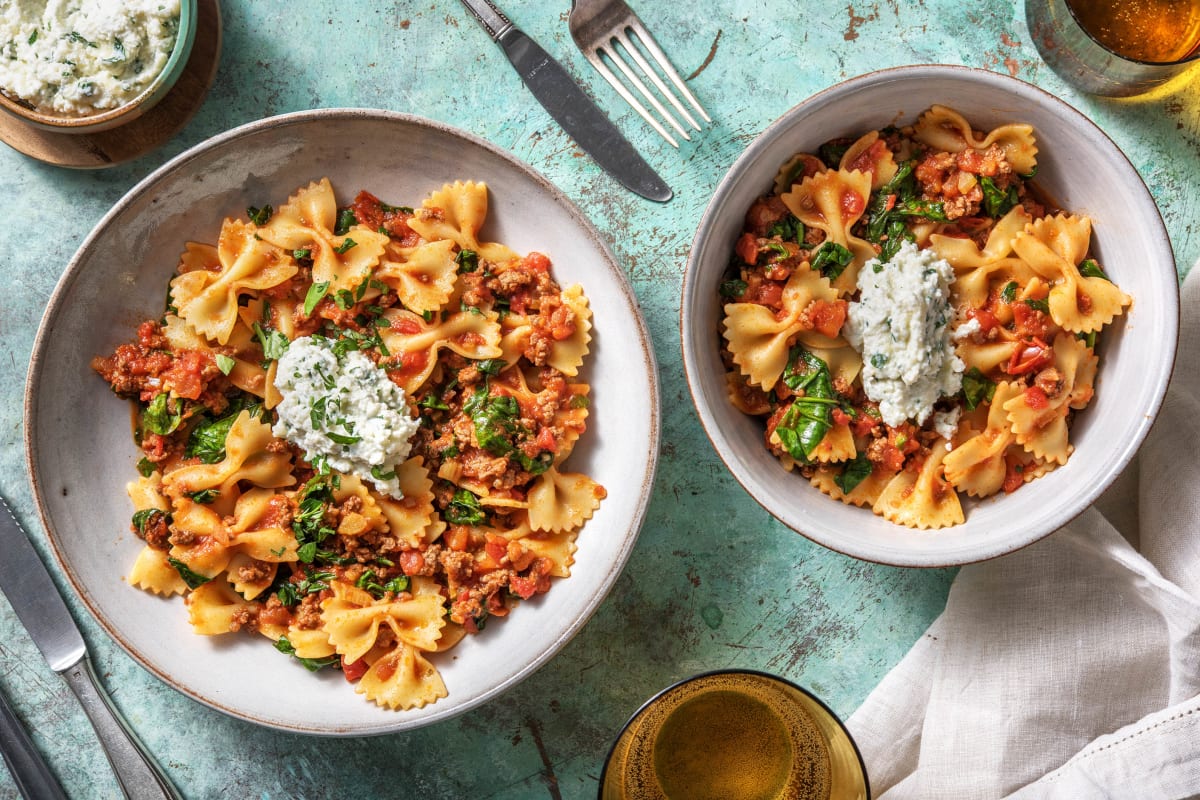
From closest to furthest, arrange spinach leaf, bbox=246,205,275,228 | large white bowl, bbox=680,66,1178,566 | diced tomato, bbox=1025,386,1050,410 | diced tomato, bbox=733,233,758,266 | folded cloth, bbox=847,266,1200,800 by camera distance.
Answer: large white bowl, bbox=680,66,1178,566, diced tomato, bbox=1025,386,1050,410, diced tomato, bbox=733,233,758,266, spinach leaf, bbox=246,205,275,228, folded cloth, bbox=847,266,1200,800

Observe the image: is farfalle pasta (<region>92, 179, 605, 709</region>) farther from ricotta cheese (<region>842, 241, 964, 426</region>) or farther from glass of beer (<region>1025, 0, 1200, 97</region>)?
glass of beer (<region>1025, 0, 1200, 97</region>)

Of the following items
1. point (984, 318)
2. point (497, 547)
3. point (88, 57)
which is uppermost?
point (88, 57)

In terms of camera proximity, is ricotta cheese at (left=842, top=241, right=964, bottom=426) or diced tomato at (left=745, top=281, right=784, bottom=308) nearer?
ricotta cheese at (left=842, top=241, right=964, bottom=426)

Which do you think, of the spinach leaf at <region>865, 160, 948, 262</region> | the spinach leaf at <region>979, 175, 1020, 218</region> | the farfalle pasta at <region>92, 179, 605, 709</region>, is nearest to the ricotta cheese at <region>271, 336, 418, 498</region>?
the farfalle pasta at <region>92, 179, 605, 709</region>

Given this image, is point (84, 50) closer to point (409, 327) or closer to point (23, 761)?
point (409, 327)

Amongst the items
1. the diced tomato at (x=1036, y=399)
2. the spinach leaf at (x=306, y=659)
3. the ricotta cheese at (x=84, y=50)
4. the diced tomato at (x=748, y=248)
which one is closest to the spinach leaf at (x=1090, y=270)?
the diced tomato at (x=1036, y=399)

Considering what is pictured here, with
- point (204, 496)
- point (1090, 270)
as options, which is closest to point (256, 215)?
point (204, 496)
